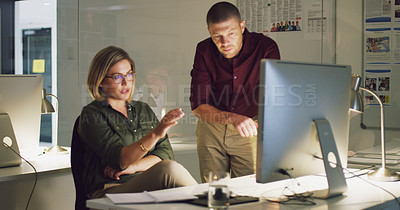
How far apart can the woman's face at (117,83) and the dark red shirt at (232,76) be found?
1.66 feet

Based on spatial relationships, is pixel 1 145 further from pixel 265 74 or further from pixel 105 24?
pixel 105 24

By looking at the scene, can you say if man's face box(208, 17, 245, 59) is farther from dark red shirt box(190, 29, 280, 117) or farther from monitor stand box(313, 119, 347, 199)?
monitor stand box(313, 119, 347, 199)

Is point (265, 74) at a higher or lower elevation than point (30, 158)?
higher

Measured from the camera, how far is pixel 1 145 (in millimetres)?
2641

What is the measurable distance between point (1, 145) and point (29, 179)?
0.24m

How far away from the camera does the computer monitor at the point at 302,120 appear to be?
Result: 66.7 inches

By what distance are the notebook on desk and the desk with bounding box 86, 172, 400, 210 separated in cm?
113

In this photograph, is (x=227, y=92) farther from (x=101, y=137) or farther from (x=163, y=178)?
(x=163, y=178)

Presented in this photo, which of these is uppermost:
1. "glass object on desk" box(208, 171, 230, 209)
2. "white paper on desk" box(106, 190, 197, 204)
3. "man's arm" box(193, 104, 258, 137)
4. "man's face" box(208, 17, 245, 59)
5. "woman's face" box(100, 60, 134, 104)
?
"man's face" box(208, 17, 245, 59)

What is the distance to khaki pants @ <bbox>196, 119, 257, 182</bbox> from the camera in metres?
2.83

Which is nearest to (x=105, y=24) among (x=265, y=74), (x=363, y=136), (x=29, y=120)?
(x=29, y=120)

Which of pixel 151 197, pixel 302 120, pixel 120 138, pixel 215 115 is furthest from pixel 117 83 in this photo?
pixel 302 120

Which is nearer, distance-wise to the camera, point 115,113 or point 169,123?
point 169,123

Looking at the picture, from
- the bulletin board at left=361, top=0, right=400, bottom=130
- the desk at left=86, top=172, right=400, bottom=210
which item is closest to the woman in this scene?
the desk at left=86, top=172, right=400, bottom=210
